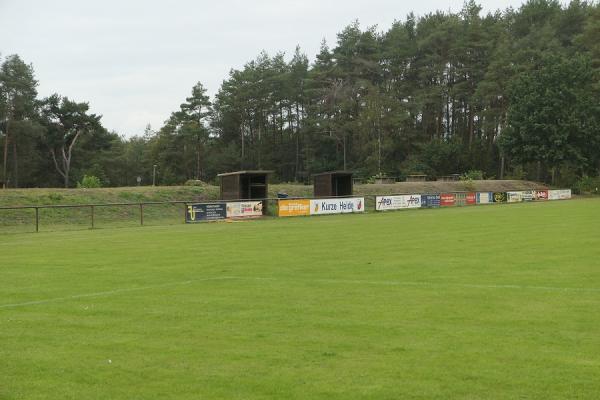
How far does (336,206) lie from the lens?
45.1 metres

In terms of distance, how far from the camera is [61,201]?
145ft

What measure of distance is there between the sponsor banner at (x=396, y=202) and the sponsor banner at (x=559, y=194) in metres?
21.7

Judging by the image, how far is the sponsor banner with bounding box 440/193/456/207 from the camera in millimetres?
54156

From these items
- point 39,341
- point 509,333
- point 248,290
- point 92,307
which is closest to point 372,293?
point 248,290

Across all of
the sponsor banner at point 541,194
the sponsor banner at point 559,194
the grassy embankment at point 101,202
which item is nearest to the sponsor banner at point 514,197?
the sponsor banner at point 541,194

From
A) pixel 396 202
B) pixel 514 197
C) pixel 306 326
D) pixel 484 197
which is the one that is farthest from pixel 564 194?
pixel 306 326

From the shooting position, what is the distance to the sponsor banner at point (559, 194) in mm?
66438

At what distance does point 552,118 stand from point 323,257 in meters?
66.0

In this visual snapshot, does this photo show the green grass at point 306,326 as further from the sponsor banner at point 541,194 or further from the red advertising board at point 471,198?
the sponsor banner at point 541,194

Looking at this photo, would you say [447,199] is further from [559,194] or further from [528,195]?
[559,194]

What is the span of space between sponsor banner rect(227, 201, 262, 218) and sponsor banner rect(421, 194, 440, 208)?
16.6 meters

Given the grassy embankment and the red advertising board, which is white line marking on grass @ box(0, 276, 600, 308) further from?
the red advertising board

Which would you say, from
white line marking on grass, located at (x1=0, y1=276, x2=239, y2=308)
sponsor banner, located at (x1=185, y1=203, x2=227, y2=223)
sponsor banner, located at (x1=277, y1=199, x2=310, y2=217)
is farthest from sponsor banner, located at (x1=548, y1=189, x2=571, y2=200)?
white line marking on grass, located at (x1=0, y1=276, x2=239, y2=308)

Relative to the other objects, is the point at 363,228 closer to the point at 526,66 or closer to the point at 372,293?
the point at 372,293
